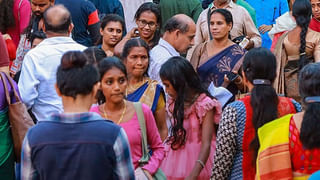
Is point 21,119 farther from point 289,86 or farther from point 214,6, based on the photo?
point 214,6

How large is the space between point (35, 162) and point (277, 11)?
22.1 ft

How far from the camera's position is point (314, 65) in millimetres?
4332

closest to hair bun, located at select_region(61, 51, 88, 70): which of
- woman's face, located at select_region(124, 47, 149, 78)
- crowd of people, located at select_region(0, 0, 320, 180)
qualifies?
crowd of people, located at select_region(0, 0, 320, 180)

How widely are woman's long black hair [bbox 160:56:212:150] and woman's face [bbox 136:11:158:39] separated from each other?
1968 millimetres

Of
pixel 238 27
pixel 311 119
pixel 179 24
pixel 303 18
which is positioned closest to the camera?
pixel 311 119

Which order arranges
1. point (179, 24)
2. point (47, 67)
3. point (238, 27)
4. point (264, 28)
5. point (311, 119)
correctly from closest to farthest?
point (311, 119)
point (47, 67)
point (179, 24)
point (238, 27)
point (264, 28)

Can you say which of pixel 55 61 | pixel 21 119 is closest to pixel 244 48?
pixel 55 61

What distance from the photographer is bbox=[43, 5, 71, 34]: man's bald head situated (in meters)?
5.97

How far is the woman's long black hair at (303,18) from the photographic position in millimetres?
6961

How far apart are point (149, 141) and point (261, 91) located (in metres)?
0.98

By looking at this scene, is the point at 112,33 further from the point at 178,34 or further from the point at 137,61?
the point at 137,61

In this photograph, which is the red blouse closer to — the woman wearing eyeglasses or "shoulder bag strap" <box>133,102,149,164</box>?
"shoulder bag strap" <box>133,102,149,164</box>

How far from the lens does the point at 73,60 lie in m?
3.96

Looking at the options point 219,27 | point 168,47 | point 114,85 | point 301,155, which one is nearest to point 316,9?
point 219,27
